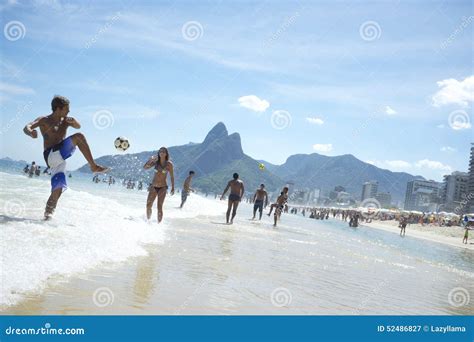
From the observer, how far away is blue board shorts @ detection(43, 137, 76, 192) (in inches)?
234

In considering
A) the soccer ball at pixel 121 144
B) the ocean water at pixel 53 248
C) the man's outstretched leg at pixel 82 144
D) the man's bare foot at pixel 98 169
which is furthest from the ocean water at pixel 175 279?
the soccer ball at pixel 121 144

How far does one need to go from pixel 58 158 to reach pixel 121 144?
2058mm

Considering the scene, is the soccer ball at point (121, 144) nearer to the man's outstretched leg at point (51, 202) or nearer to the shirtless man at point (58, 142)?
the shirtless man at point (58, 142)

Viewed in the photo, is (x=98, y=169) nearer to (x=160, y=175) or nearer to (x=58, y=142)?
(x=58, y=142)

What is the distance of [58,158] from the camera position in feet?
19.6

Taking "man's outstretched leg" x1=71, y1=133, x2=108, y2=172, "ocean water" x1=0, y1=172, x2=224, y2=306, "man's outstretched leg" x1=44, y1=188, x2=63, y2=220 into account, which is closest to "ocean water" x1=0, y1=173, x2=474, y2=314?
"ocean water" x1=0, y1=172, x2=224, y2=306

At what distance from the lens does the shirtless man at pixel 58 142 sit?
229 inches

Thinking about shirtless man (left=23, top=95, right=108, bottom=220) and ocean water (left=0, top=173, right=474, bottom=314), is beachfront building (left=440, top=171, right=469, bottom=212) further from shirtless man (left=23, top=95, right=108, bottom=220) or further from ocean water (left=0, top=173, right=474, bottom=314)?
shirtless man (left=23, top=95, right=108, bottom=220)

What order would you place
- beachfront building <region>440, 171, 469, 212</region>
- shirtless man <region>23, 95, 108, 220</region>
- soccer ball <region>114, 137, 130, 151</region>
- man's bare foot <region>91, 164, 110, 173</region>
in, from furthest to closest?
beachfront building <region>440, 171, 469, 212</region>
soccer ball <region>114, 137, 130, 151</region>
man's bare foot <region>91, 164, 110, 173</region>
shirtless man <region>23, 95, 108, 220</region>

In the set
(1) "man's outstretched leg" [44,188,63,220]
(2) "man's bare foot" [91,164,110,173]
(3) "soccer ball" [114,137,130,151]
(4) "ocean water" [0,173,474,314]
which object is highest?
(3) "soccer ball" [114,137,130,151]

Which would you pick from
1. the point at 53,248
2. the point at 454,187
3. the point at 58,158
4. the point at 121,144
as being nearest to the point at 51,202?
the point at 58,158
